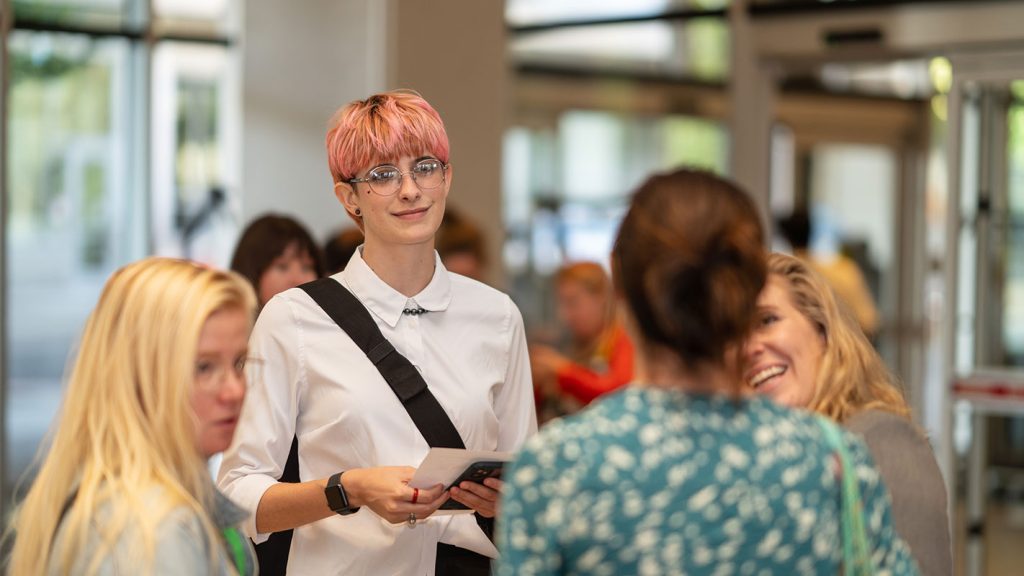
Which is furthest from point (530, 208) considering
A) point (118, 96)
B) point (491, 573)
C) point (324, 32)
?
point (491, 573)

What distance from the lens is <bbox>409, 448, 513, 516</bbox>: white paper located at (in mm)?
2258

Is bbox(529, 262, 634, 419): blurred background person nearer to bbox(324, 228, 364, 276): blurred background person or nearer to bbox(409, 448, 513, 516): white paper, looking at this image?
bbox(324, 228, 364, 276): blurred background person

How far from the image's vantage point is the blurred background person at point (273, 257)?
12.8 feet

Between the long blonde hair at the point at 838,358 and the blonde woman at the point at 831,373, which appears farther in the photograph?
the long blonde hair at the point at 838,358

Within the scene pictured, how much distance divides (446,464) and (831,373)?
2.61ft

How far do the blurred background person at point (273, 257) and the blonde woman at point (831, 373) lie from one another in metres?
1.67

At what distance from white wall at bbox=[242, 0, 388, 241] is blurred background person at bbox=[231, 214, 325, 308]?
247 centimetres

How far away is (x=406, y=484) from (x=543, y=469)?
71cm

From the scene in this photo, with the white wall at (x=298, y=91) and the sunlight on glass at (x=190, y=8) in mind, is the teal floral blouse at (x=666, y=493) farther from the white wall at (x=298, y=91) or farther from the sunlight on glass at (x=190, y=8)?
the sunlight on glass at (x=190, y=8)

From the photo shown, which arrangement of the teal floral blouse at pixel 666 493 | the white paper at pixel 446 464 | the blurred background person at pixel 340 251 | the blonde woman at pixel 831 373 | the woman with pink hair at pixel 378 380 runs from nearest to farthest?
the teal floral blouse at pixel 666 493
the white paper at pixel 446 464
the blonde woman at pixel 831 373
the woman with pink hair at pixel 378 380
the blurred background person at pixel 340 251

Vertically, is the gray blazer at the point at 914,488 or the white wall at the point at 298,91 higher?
the white wall at the point at 298,91

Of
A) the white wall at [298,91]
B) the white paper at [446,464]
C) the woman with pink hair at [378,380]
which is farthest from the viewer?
the white wall at [298,91]

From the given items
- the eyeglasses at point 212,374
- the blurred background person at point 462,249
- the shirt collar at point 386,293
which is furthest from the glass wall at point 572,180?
the eyeglasses at point 212,374

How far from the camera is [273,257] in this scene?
3.91m
